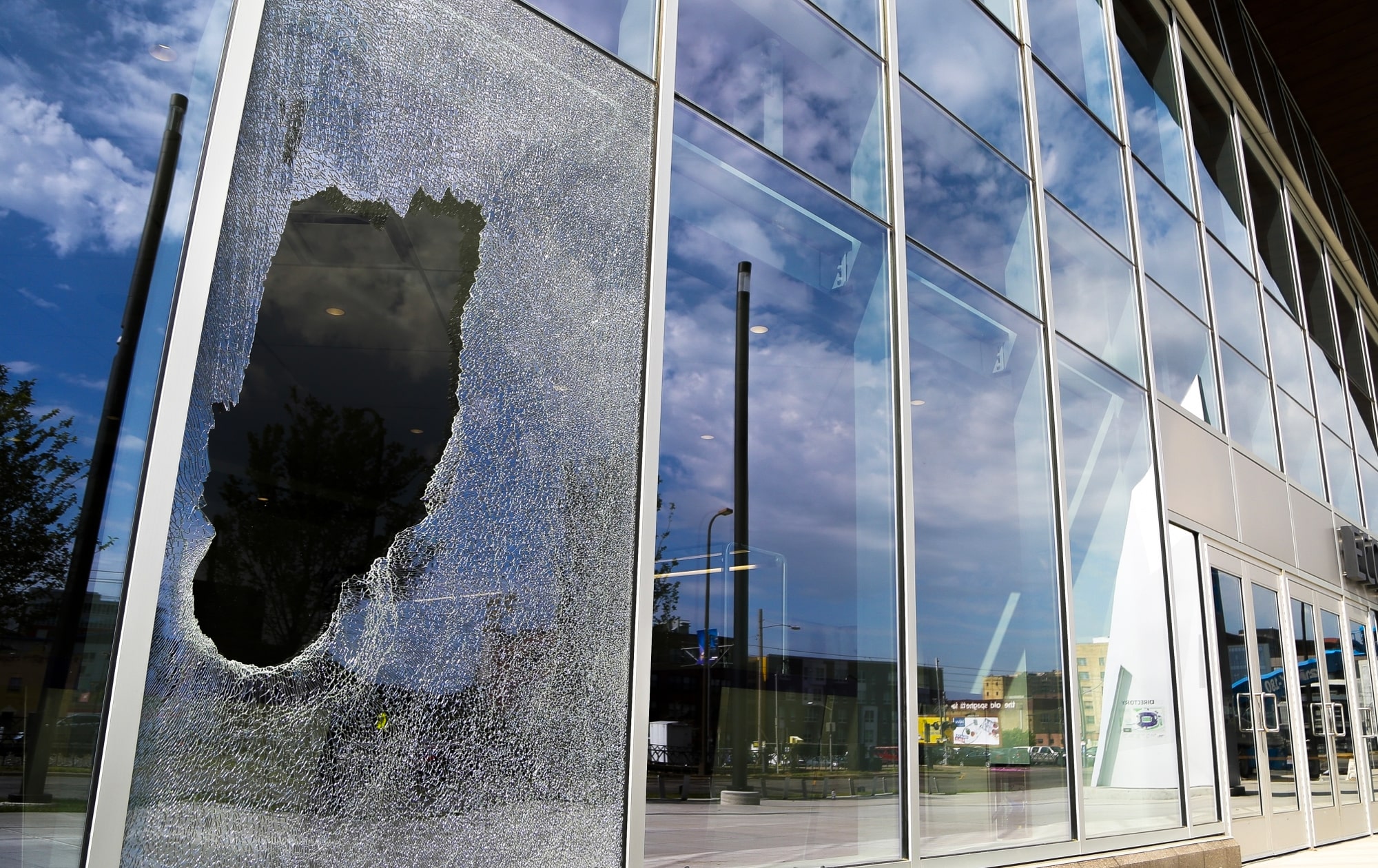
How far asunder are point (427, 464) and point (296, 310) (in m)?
0.62

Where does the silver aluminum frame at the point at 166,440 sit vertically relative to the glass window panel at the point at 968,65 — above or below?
below

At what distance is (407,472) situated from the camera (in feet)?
10.4

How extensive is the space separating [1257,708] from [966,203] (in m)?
5.48

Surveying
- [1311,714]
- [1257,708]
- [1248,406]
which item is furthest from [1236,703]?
[1248,406]

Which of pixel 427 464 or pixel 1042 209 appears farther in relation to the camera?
pixel 1042 209

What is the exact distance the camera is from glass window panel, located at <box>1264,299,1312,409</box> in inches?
461

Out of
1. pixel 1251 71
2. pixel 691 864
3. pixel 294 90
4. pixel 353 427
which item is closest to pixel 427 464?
pixel 353 427

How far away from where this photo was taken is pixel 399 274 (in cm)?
329

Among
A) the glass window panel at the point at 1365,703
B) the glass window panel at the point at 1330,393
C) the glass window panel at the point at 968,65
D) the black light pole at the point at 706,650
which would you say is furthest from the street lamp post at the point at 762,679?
the glass window panel at the point at 1330,393

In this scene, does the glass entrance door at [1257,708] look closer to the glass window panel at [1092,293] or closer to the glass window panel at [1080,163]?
the glass window panel at [1092,293]

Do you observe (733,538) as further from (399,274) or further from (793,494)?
(399,274)

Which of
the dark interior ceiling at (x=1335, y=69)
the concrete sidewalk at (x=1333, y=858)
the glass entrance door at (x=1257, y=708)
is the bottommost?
the concrete sidewalk at (x=1333, y=858)

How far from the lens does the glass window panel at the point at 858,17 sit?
5.47 metres

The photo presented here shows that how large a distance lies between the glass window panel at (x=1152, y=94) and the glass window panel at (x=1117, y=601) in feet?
9.68
